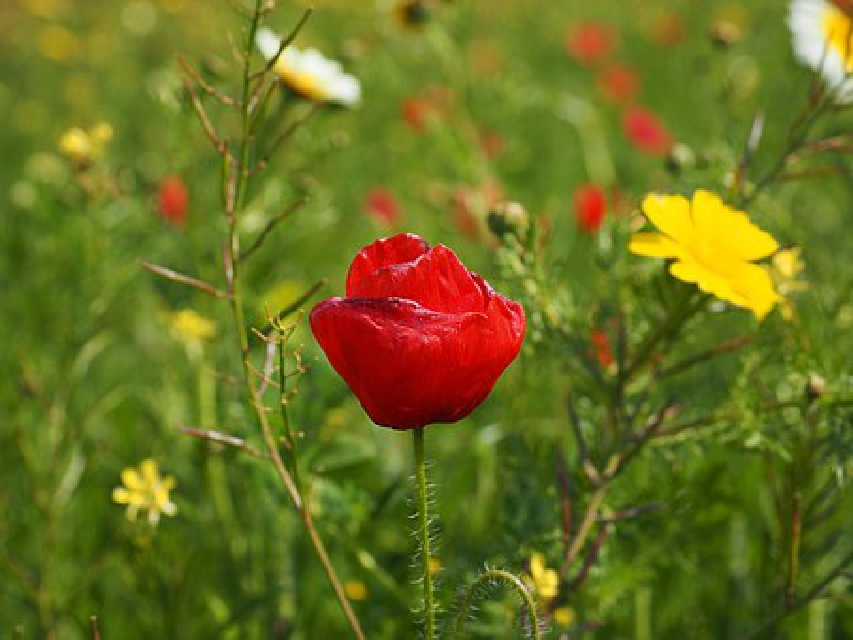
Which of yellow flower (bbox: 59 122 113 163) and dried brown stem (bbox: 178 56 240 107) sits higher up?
yellow flower (bbox: 59 122 113 163)

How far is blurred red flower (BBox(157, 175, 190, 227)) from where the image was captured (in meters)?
1.61

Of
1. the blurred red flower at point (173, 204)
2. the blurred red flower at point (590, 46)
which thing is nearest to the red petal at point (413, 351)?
the blurred red flower at point (173, 204)

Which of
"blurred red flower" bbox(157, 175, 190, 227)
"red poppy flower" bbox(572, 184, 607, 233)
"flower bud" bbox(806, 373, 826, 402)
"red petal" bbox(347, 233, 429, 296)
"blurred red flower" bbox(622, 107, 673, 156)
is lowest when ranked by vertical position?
"red petal" bbox(347, 233, 429, 296)

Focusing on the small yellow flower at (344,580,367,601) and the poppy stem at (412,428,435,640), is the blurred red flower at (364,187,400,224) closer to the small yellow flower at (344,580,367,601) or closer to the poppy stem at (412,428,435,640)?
the small yellow flower at (344,580,367,601)

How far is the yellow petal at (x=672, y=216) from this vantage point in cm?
80

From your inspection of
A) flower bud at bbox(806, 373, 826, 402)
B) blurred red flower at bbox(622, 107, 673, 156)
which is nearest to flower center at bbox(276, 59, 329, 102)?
flower bud at bbox(806, 373, 826, 402)

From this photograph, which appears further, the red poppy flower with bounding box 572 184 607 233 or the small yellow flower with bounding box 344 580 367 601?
the red poppy flower with bounding box 572 184 607 233

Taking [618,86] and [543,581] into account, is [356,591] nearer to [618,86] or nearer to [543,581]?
[543,581]

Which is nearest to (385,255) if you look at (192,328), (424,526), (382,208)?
(424,526)

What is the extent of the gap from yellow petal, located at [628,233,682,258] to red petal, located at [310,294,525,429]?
0.19 metres

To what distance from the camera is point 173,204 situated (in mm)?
1629

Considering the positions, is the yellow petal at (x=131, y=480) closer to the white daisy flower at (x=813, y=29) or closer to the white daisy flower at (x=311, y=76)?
the white daisy flower at (x=311, y=76)

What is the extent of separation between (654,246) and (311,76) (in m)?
0.81

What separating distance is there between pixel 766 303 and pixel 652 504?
0.63 feet
